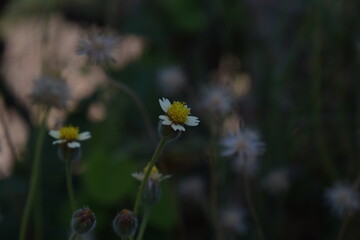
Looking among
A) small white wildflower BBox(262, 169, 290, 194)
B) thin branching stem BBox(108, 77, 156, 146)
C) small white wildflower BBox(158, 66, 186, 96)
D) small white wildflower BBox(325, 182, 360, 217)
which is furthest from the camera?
small white wildflower BBox(158, 66, 186, 96)

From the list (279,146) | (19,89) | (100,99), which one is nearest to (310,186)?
(279,146)

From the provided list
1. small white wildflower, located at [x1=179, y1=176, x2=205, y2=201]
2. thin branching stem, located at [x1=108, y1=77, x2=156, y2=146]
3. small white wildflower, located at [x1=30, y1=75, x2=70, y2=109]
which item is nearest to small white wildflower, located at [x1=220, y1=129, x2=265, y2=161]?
thin branching stem, located at [x1=108, y1=77, x2=156, y2=146]

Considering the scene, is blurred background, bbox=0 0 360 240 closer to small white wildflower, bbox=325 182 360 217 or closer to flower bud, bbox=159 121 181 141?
small white wildflower, bbox=325 182 360 217

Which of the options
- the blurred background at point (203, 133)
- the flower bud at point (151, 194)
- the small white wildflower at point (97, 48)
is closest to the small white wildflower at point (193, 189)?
the blurred background at point (203, 133)

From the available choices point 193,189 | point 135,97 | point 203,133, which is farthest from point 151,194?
point 203,133

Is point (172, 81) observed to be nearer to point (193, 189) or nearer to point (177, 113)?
point (193, 189)

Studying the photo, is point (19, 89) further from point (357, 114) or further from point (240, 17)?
point (357, 114)
